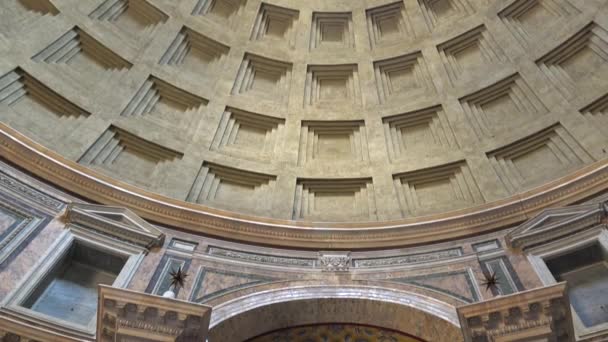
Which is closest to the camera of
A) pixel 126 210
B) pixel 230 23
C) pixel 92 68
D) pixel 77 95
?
pixel 126 210

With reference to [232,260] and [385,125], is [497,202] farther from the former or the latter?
[232,260]

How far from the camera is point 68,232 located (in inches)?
475

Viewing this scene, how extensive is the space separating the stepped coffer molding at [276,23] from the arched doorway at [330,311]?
1157 cm

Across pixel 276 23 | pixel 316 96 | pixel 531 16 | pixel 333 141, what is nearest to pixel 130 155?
pixel 333 141

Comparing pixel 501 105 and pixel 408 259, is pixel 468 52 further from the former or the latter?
pixel 408 259

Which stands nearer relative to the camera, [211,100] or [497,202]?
[497,202]

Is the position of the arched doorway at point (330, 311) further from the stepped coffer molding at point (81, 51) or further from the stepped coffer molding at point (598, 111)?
the stepped coffer molding at point (81, 51)

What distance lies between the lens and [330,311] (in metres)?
12.2

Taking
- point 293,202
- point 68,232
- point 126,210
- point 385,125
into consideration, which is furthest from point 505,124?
point 68,232

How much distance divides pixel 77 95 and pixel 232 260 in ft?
25.1

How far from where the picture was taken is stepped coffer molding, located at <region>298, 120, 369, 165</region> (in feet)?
58.9

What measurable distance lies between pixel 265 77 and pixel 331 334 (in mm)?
11123

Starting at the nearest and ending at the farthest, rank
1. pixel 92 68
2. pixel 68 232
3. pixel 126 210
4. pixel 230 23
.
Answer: pixel 68 232
pixel 126 210
pixel 92 68
pixel 230 23

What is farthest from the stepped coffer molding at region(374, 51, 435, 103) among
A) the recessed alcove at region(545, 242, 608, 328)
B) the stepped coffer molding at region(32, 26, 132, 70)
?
the stepped coffer molding at region(32, 26, 132, 70)
